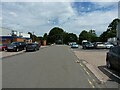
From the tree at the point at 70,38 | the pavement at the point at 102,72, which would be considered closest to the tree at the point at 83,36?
the tree at the point at 70,38

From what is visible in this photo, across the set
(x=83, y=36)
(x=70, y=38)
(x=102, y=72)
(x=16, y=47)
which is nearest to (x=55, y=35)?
(x=70, y=38)

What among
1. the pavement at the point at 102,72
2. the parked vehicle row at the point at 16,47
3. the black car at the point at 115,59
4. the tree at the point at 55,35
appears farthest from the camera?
the tree at the point at 55,35

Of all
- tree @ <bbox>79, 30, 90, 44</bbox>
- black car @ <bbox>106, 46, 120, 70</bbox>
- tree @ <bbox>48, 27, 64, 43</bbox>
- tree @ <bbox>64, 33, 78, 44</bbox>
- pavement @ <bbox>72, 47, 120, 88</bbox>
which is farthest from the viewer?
tree @ <bbox>48, 27, 64, 43</bbox>

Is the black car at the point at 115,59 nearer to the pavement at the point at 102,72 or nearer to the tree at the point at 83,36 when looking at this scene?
the pavement at the point at 102,72

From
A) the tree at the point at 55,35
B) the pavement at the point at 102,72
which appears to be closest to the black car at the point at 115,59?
the pavement at the point at 102,72

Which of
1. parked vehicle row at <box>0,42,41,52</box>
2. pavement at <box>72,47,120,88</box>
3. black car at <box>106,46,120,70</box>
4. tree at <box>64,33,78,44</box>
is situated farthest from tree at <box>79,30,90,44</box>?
black car at <box>106,46,120,70</box>

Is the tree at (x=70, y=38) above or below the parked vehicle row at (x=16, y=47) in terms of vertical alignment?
above

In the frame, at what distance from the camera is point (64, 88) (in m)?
5.77

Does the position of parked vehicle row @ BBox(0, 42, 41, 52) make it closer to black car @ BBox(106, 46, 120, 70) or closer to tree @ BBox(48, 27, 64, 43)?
black car @ BBox(106, 46, 120, 70)

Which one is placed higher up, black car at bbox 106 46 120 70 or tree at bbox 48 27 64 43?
tree at bbox 48 27 64 43

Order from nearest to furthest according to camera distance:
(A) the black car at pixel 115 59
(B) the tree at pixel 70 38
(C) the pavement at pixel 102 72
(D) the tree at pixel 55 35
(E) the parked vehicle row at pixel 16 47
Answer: (C) the pavement at pixel 102 72 < (A) the black car at pixel 115 59 < (E) the parked vehicle row at pixel 16 47 < (B) the tree at pixel 70 38 < (D) the tree at pixel 55 35

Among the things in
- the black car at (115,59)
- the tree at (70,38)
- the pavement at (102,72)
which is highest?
the tree at (70,38)

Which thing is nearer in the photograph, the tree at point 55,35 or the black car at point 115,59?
the black car at point 115,59

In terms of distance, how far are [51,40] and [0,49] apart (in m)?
91.2
